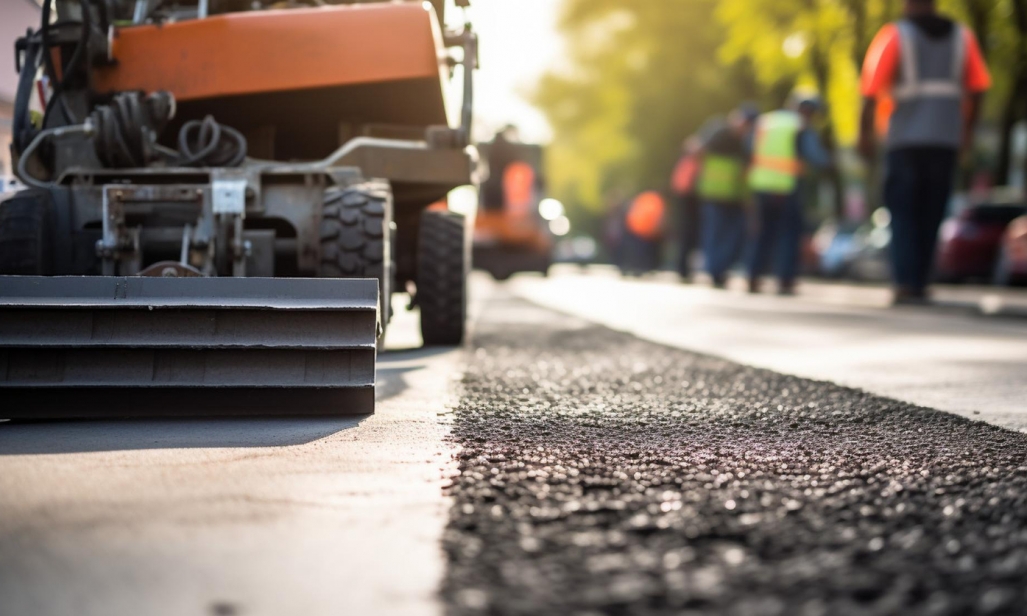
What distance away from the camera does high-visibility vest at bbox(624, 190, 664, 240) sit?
89.0ft

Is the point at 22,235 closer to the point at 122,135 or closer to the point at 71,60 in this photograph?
the point at 122,135

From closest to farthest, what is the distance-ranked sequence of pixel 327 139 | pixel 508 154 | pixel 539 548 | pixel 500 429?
pixel 539 548 → pixel 500 429 → pixel 327 139 → pixel 508 154

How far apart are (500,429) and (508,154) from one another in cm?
1641

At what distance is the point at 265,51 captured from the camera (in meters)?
5.96

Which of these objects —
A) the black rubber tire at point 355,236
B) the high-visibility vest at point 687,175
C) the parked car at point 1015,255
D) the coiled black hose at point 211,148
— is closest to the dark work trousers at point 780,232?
the parked car at point 1015,255

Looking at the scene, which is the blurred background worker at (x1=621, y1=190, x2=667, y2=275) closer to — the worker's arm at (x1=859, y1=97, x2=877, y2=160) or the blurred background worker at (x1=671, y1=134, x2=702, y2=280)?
the blurred background worker at (x1=671, y1=134, x2=702, y2=280)

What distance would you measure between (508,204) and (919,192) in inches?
381

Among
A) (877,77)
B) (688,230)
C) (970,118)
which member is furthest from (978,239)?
(877,77)

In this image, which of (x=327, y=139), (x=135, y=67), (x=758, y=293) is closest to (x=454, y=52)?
(x=327, y=139)

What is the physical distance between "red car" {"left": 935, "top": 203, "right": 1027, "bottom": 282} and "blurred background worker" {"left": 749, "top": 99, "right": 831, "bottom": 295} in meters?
4.43

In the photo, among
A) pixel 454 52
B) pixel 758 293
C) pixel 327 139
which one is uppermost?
pixel 454 52

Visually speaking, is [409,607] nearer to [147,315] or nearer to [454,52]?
[147,315]

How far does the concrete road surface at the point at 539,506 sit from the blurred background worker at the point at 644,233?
2251 cm

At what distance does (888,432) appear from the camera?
12.5ft
